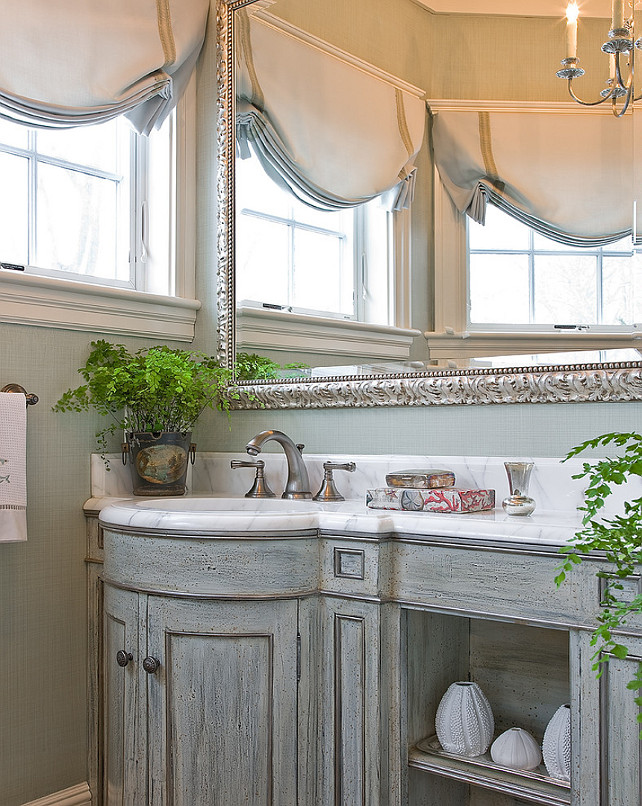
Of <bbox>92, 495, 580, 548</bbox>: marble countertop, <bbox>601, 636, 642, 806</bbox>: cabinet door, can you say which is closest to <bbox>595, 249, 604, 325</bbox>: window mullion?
<bbox>92, 495, 580, 548</bbox>: marble countertop

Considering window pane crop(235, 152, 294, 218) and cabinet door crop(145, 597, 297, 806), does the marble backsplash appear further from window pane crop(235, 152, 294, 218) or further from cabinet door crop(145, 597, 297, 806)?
window pane crop(235, 152, 294, 218)

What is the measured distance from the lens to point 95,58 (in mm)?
2137

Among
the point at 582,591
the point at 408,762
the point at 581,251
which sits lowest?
the point at 408,762

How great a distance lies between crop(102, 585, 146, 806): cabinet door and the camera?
5.69 feet

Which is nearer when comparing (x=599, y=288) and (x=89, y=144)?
(x=599, y=288)

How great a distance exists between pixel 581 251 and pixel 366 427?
66cm

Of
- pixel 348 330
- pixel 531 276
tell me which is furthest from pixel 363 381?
pixel 531 276

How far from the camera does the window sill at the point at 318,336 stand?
1971mm

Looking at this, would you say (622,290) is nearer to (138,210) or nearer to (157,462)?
(157,462)

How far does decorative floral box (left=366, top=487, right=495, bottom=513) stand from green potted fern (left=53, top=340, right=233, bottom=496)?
63 centimetres

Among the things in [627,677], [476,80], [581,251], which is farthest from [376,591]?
[476,80]

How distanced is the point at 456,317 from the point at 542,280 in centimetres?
21

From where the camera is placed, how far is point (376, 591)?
1.56m

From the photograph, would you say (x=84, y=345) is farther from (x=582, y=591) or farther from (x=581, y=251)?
(x=582, y=591)
